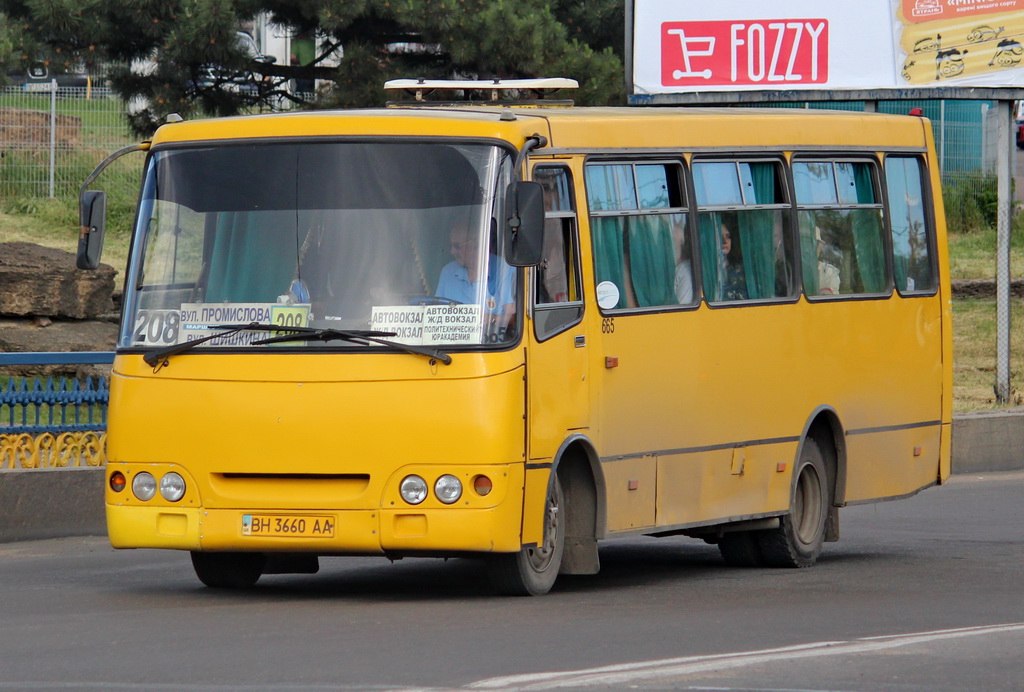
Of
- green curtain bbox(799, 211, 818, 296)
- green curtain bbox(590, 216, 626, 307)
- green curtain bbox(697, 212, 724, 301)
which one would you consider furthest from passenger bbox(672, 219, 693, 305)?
green curtain bbox(799, 211, 818, 296)

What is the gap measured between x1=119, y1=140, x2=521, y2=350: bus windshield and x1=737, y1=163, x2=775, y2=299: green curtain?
2.78 m

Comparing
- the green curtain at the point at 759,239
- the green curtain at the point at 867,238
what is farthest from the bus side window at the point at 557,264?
the green curtain at the point at 867,238

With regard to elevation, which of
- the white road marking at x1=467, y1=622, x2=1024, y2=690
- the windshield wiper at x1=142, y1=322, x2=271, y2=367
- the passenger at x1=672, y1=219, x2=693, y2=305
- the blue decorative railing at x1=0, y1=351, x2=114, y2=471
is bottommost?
the white road marking at x1=467, y1=622, x2=1024, y2=690

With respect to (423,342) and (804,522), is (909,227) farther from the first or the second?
(423,342)

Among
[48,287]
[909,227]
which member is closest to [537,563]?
[909,227]

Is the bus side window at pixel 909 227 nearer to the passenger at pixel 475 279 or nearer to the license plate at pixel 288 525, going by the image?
the passenger at pixel 475 279

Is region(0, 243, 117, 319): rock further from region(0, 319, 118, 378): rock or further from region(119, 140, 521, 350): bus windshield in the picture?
region(119, 140, 521, 350): bus windshield

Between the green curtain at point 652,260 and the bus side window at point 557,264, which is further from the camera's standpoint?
the green curtain at point 652,260

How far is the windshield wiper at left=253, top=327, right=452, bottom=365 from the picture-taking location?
1005 centimetres

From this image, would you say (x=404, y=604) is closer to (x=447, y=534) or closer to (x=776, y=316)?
(x=447, y=534)

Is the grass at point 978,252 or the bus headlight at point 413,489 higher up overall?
the grass at point 978,252

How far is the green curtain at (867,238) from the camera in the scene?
1399 cm

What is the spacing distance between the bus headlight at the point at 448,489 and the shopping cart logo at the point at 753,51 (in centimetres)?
1415

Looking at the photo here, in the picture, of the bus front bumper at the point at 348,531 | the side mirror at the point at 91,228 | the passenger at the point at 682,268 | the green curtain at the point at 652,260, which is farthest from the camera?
the passenger at the point at 682,268
